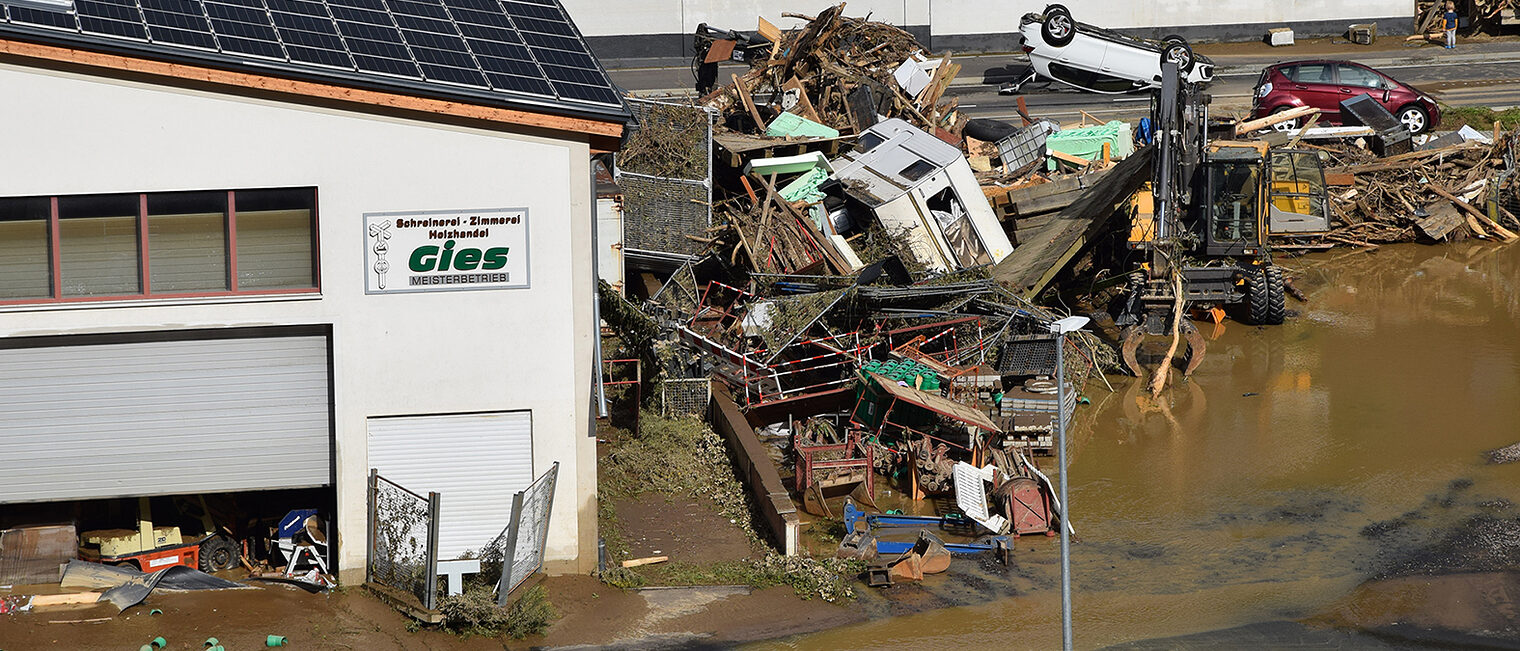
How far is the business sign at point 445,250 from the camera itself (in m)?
14.3

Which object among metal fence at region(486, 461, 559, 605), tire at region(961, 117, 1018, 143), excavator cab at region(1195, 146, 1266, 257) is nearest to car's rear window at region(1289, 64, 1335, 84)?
tire at region(961, 117, 1018, 143)

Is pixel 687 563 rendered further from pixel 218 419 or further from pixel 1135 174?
pixel 1135 174

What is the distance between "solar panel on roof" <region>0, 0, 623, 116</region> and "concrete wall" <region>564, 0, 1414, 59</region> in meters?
27.5

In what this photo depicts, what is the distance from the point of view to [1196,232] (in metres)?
24.4

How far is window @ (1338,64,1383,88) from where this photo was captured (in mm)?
32188

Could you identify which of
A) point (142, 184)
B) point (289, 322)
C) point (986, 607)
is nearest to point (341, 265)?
point (289, 322)

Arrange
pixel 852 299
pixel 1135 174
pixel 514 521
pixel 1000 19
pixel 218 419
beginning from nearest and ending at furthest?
pixel 514 521 → pixel 218 419 → pixel 852 299 → pixel 1135 174 → pixel 1000 19

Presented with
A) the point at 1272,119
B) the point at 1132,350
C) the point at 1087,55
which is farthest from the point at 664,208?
the point at 1087,55

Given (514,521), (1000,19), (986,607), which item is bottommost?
(986,607)

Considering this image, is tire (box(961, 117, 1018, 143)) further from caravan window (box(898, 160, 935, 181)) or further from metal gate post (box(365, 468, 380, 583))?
metal gate post (box(365, 468, 380, 583))

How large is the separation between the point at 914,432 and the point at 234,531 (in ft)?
27.7

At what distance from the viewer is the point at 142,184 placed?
546 inches

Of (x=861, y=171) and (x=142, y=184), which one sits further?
(x=861, y=171)

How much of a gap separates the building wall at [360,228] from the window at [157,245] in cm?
18
